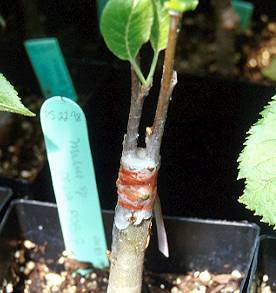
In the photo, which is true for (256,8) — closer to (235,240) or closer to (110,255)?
(235,240)

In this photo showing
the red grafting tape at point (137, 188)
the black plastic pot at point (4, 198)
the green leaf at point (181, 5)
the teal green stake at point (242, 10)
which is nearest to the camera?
the green leaf at point (181, 5)

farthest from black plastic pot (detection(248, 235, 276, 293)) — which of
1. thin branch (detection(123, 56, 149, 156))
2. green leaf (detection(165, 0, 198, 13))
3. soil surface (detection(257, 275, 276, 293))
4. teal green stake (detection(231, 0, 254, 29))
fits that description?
teal green stake (detection(231, 0, 254, 29))

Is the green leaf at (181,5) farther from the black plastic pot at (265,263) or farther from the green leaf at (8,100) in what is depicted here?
the black plastic pot at (265,263)

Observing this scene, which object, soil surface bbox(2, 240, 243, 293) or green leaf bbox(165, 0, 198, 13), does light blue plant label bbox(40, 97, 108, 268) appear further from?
green leaf bbox(165, 0, 198, 13)

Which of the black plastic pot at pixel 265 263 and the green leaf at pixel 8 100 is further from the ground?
the green leaf at pixel 8 100

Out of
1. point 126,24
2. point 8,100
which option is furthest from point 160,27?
point 8,100

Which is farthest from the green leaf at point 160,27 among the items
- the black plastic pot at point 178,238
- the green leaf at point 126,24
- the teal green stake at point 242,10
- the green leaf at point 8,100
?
the teal green stake at point 242,10
